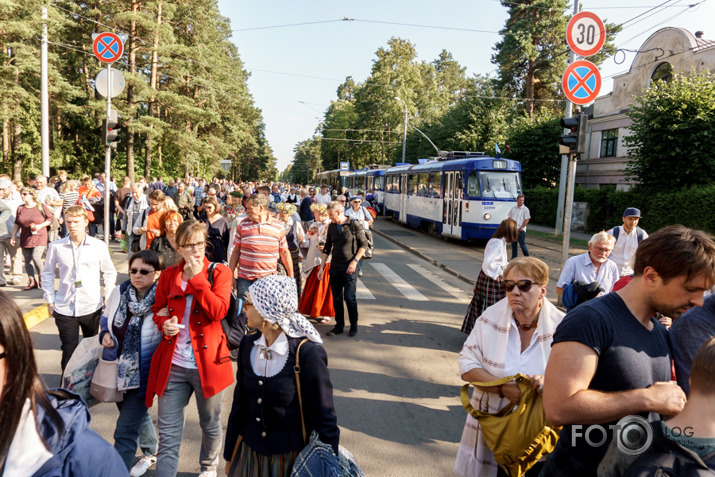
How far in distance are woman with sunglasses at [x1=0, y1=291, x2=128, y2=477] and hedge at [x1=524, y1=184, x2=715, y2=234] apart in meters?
16.7

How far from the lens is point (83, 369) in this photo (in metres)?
3.20

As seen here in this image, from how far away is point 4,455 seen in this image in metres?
1.23

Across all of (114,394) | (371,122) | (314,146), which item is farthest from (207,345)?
(314,146)

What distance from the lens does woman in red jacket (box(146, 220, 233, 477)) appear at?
3160mm

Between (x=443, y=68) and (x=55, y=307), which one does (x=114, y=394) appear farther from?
(x=443, y=68)

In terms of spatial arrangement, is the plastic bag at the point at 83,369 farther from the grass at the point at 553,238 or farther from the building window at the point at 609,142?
the building window at the point at 609,142

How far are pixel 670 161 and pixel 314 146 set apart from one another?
98234 millimetres

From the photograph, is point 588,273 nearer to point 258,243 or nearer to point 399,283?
point 258,243

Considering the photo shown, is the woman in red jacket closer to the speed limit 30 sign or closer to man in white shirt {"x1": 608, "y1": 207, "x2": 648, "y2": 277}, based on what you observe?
man in white shirt {"x1": 608, "y1": 207, "x2": 648, "y2": 277}

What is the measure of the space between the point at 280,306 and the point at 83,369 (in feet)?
5.58

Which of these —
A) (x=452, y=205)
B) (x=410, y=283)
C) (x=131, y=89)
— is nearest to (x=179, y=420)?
(x=410, y=283)

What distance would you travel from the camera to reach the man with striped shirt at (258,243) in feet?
18.9

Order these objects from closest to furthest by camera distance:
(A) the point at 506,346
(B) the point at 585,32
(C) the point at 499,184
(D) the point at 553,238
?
(A) the point at 506,346, (B) the point at 585,32, (C) the point at 499,184, (D) the point at 553,238

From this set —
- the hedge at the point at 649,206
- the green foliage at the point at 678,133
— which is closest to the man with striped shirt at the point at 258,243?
the hedge at the point at 649,206
